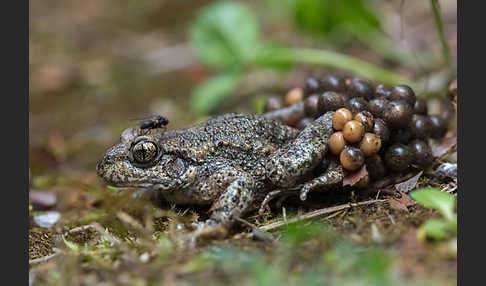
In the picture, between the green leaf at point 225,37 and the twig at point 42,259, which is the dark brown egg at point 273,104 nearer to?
the green leaf at point 225,37

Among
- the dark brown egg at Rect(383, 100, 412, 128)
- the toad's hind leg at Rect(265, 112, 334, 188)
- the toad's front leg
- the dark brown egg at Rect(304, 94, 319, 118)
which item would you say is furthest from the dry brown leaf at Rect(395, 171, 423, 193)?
the toad's front leg

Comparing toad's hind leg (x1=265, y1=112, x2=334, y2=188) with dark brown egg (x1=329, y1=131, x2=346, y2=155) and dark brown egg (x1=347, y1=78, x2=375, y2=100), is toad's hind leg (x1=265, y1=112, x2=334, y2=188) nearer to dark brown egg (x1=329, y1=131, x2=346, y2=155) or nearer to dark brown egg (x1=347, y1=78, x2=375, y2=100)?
dark brown egg (x1=329, y1=131, x2=346, y2=155)

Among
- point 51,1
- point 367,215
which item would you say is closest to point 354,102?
point 367,215

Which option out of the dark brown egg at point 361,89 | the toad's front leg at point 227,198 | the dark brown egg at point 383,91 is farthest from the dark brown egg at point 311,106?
the toad's front leg at point 227,198

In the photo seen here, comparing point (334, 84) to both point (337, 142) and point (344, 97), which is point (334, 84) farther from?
point (337, 142)

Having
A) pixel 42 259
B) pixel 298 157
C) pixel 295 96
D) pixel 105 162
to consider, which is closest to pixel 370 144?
pixel 298 157

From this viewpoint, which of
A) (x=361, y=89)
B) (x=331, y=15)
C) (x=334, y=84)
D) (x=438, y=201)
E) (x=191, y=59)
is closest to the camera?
(x=438, y=201)

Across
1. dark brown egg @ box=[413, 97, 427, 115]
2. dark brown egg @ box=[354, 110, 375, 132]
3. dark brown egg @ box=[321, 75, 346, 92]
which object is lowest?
dark brown egg @ box=[354, 110, 375, 132]

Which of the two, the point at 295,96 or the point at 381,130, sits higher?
the point at 295,96
